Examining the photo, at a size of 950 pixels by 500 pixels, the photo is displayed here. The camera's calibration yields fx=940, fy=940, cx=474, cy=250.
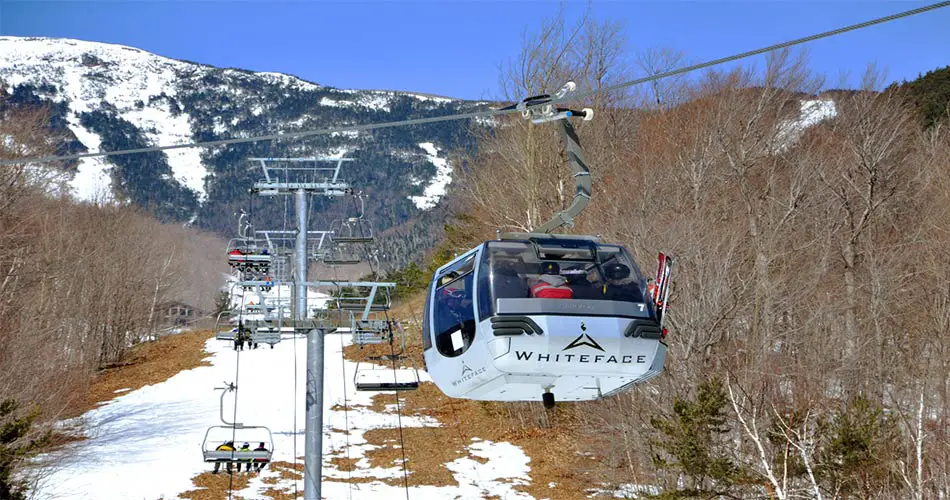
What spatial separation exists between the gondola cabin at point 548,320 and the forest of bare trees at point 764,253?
36.5ft

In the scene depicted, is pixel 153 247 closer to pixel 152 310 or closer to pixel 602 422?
pixel 152 310

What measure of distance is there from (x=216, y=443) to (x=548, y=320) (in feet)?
94.4

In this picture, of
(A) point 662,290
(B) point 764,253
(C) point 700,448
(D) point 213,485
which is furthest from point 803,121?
(A) point 662,290

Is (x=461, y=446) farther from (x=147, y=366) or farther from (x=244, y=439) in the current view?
(x=147, y=366)

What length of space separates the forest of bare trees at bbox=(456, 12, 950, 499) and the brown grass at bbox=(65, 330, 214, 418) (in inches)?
665

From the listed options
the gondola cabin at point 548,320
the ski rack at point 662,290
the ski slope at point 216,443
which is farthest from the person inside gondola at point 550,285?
the ski slope at point 216,443

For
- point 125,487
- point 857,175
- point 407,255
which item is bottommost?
point 125,487

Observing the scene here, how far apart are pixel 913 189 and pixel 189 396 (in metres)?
37.0

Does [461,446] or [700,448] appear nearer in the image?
[700,448]

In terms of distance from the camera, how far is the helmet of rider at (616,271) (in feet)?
42.5

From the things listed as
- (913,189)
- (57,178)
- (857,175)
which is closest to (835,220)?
(857,175)

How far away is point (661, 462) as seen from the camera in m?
23.8

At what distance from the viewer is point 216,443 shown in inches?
1485

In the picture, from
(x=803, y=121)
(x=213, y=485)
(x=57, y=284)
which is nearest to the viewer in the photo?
(x=213, y=485)
